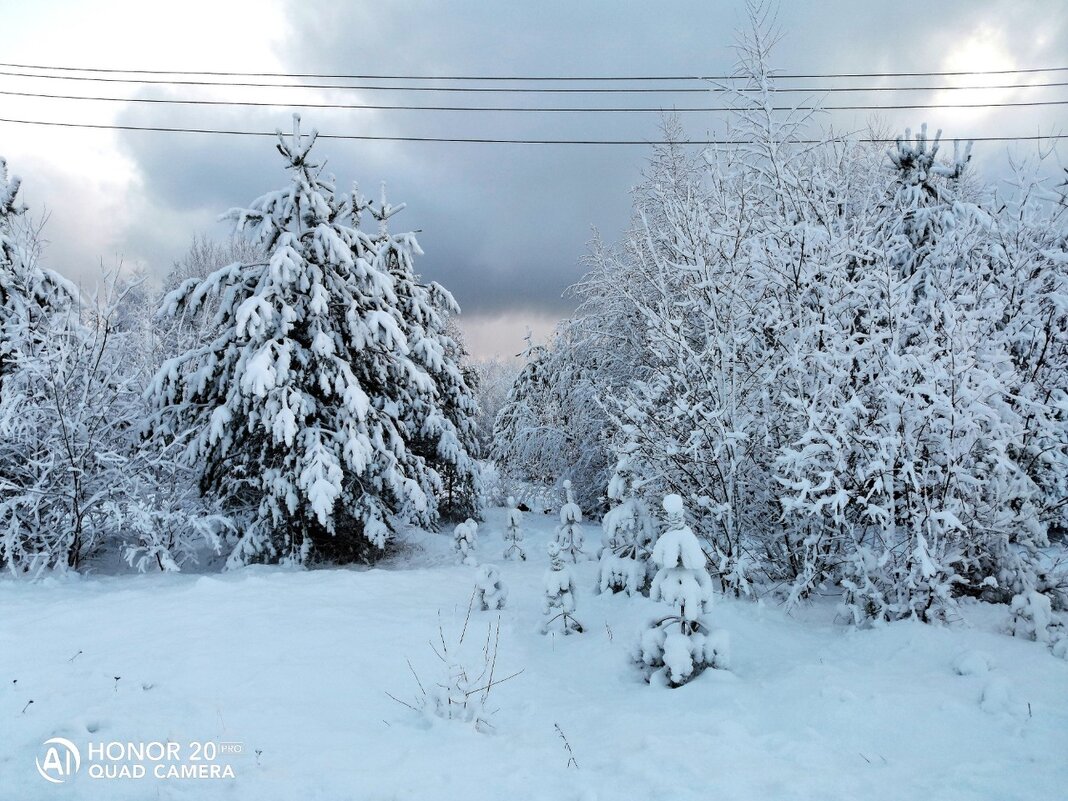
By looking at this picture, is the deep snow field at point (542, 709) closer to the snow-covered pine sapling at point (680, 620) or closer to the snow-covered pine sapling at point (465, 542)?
the snow-covered pine sapling at point (680, 620)

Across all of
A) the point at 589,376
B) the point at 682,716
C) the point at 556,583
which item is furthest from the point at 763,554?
the point at 589,376

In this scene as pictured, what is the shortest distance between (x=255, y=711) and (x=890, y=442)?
5.48m

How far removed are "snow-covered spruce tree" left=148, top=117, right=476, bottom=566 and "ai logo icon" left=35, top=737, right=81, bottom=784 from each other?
5.71 m

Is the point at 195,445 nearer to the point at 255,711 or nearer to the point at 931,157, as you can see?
the point at 255,711

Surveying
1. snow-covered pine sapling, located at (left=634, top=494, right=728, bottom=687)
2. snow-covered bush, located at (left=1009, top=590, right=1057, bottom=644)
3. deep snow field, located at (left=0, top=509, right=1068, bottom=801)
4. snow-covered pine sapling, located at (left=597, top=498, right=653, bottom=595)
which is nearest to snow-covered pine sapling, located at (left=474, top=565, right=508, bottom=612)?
deep snow field, located at (left=0, top=509, right=1068, bottom=801)

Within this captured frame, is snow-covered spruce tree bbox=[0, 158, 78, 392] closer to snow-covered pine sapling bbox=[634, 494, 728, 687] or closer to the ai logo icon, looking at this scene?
the ai logo icon

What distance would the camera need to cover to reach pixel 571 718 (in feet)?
14.9

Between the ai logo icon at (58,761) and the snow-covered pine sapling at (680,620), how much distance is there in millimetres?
3948

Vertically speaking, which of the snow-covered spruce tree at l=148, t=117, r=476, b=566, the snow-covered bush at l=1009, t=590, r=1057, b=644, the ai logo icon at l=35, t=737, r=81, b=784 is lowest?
the ai logo icon at l=35, t=737, r=81, b=784

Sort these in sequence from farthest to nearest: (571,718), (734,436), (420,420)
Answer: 1. (420,420)
2. (734,436)
3. (571,718)

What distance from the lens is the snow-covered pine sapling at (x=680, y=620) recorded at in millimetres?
4816

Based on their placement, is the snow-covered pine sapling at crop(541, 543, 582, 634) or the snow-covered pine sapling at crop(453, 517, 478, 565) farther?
the snow-covered pine sapling at crop(453, 517, 478, 565)

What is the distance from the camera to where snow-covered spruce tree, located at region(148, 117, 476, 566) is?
967 cm

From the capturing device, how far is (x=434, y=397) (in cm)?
1438
